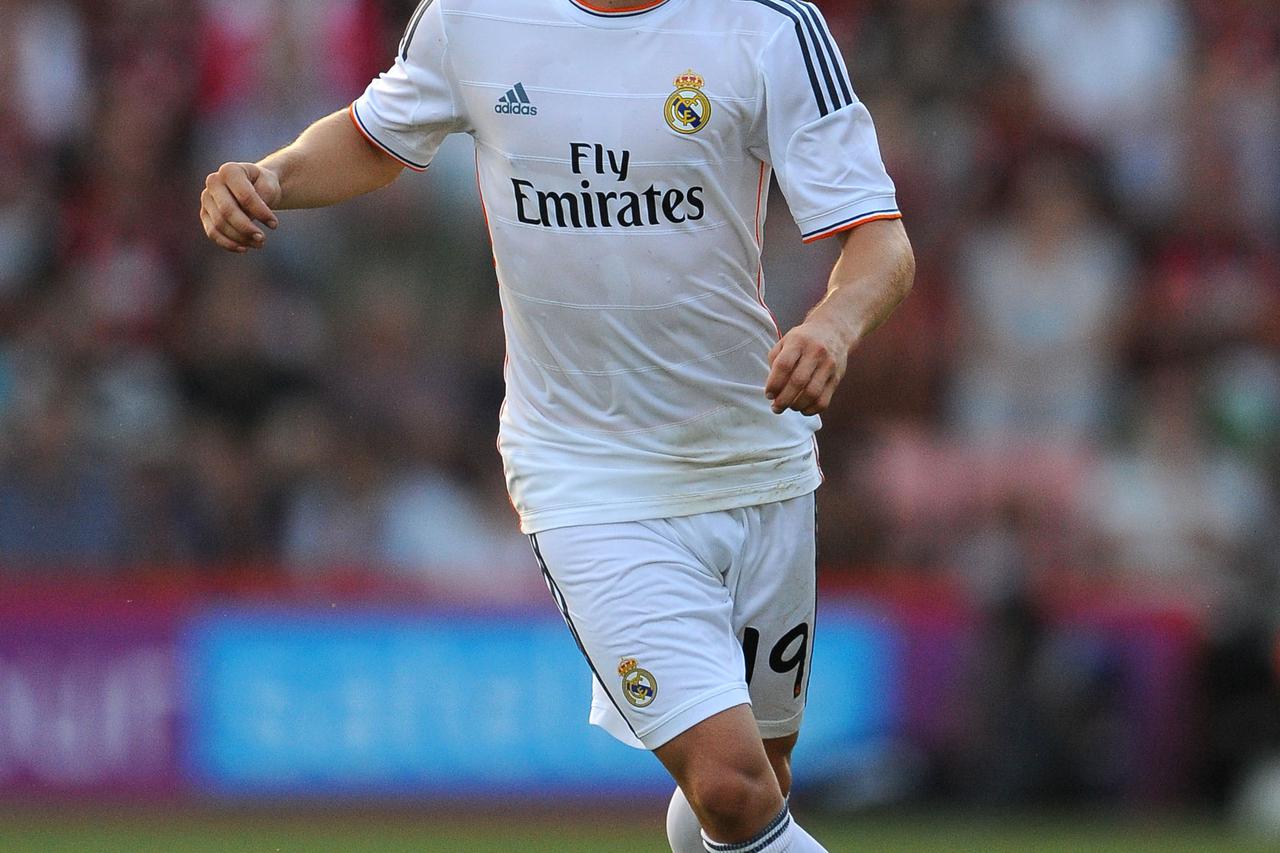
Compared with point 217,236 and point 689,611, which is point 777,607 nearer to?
point 689,611

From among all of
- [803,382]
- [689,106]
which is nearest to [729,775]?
[803,382]

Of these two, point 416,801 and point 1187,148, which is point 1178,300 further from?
point 416,801

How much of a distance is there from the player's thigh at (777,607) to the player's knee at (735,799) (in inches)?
19.2

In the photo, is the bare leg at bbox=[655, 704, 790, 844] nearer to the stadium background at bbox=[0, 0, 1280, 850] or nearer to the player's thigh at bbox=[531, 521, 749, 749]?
the player's thigh at bbox=[531, 521, 749, 749]

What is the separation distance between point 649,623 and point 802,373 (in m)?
0.89

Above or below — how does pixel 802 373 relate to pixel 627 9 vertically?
below

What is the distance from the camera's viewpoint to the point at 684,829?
17.9 feet

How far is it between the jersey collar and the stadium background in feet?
15.6

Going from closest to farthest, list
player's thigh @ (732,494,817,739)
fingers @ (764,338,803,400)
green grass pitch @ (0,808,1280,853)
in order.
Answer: fingers @ (764,338,803,400) < player's thigh @ (732,494,817,739) < green grass pitch @ (0,808,1280,853)

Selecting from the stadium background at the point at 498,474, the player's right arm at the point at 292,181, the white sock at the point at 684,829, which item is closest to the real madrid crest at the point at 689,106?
the player's right arm at the point at 292,181

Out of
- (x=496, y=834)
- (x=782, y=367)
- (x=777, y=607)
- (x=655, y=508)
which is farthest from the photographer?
(x=496, y=834)

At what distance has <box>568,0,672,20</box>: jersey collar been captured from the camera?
192 inches

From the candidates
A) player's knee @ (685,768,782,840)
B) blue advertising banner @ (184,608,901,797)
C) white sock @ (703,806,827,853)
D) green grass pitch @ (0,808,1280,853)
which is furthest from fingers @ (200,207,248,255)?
blue advertising banner @ (184,608,901,797)

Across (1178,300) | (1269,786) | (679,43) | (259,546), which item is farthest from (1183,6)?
(679,43)
